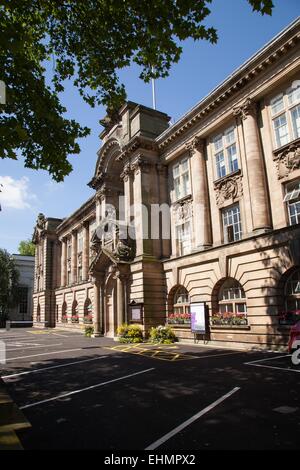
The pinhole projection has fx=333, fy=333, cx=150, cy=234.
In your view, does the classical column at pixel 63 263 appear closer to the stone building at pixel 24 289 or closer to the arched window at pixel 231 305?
the stone building at pixel 24 289

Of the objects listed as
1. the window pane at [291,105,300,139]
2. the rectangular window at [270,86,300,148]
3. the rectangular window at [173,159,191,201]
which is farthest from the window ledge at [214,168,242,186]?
the window pane at [291,105,300,139]

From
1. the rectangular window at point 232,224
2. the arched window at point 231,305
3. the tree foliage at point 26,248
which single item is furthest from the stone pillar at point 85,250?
the tree foliage at point 26,248

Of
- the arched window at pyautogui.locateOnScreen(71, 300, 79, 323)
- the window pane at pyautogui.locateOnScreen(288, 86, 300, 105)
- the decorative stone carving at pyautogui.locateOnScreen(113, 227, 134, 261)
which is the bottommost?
the arched window at pyautogui.locateOnScreen(71, 300, 79, 323)

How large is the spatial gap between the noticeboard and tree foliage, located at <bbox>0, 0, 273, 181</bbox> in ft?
38.2

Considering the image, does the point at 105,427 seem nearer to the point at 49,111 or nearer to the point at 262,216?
the point at 49,111

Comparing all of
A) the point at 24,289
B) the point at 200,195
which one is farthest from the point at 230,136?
the point at 24,289

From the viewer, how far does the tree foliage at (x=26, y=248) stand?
81.8m

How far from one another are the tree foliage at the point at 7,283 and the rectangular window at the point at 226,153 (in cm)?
4628

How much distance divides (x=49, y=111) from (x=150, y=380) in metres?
8.87

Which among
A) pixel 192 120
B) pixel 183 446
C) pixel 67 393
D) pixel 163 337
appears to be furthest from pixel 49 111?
pixel 163 337

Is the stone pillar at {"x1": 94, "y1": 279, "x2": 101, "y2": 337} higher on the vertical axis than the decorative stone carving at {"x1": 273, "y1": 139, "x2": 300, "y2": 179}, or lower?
lower

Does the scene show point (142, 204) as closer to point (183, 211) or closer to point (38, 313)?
point (183, 211)

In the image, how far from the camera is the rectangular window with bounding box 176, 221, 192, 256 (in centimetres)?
2341

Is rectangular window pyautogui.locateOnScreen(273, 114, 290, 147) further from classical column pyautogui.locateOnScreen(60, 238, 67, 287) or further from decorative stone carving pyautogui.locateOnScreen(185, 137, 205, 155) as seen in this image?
classical column pyautogui.locateOnScreen(60, 238, 67, 287)
